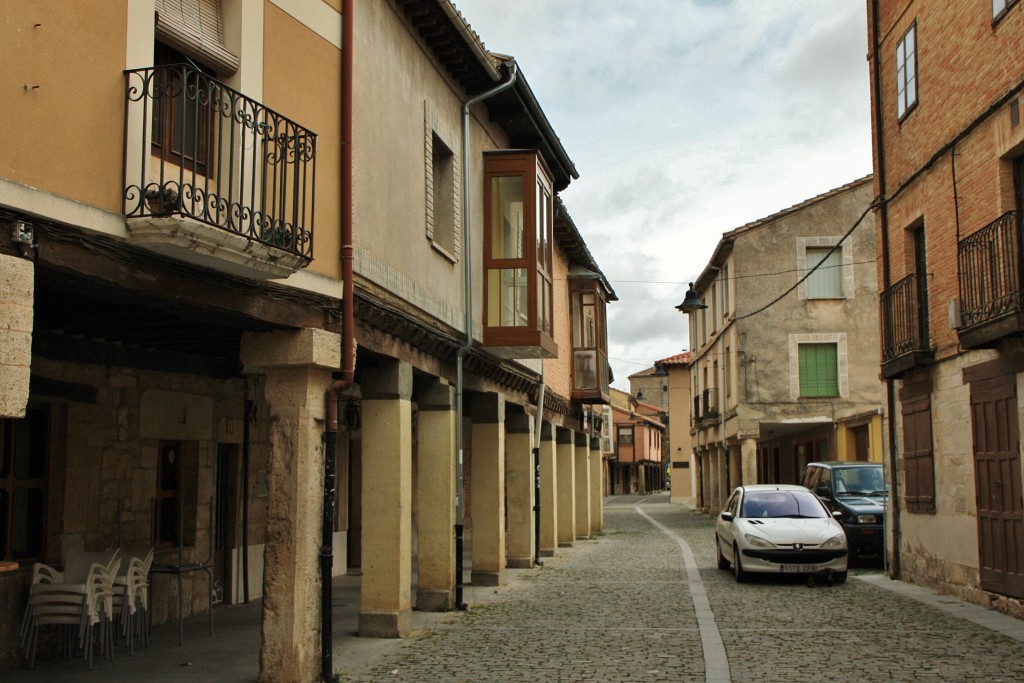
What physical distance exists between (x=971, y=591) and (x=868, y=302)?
1908 centimetres

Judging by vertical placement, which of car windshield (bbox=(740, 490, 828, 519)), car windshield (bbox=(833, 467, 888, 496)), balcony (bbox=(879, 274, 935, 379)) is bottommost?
car windshield (bbox=(740, 490, 828, 519))

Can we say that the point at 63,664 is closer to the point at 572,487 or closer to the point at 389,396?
the point at 389,396

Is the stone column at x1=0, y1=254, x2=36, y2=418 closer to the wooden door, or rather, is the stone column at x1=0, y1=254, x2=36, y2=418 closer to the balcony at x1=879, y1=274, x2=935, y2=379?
the wooden door

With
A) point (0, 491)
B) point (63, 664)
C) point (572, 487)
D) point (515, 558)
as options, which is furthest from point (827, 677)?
point (572, 487)

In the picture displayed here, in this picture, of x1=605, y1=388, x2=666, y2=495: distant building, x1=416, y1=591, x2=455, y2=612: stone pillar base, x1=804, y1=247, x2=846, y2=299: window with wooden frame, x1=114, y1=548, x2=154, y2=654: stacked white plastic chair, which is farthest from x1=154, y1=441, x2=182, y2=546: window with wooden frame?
x1=605, y1=388, x2=666, y2=495: distant building

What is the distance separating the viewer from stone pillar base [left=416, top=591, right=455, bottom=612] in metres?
12.8

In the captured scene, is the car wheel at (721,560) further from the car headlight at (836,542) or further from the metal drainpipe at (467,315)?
the metal drainpipe at (467,315)

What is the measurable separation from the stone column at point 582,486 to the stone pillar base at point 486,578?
11844 millimetres

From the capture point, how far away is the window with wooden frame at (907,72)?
14.8 m

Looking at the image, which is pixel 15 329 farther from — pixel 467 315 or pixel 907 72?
pixel 907 72

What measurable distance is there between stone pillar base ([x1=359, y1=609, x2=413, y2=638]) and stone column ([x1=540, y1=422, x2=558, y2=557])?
1083 centimetres

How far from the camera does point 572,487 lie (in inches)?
989

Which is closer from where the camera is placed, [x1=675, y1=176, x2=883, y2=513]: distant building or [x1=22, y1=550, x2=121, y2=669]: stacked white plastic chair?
[x1=22, y1=550, x2=121, y2=669]: stacked white plastic chair

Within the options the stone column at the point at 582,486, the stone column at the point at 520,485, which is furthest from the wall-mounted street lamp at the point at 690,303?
the stone column at the point at 520,485
